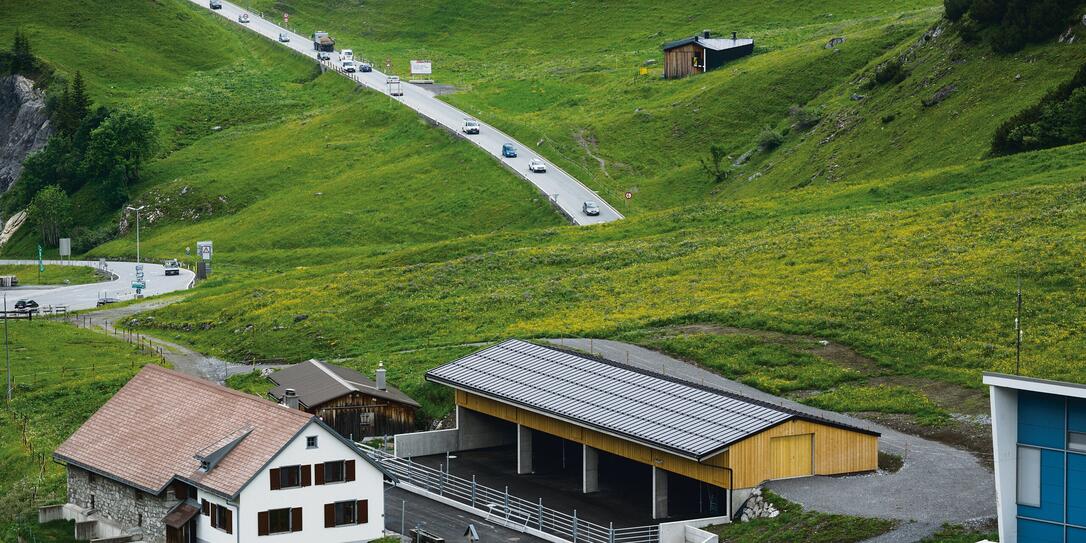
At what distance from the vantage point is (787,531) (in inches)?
2175

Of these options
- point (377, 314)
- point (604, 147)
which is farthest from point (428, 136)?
point (377, 314)

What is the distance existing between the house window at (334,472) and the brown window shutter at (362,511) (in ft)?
3.92

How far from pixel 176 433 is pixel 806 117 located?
287 feet

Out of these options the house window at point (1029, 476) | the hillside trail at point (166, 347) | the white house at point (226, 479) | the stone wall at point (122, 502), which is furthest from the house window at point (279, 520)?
the hillside trail at point (166, 347)

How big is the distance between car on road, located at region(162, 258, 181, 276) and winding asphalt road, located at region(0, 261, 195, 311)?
420 millimetres

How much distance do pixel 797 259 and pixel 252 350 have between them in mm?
34656

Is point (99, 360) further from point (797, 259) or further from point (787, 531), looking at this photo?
point (787, 531)

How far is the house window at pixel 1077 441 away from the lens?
4653 centimetres

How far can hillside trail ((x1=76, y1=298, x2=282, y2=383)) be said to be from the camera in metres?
94.1

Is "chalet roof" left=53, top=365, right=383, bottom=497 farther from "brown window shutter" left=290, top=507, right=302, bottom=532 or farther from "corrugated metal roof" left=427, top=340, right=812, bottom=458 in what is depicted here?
"corrugated metal roof" left=427, top=340, right=812, bottom=458

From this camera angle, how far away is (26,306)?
12038cm

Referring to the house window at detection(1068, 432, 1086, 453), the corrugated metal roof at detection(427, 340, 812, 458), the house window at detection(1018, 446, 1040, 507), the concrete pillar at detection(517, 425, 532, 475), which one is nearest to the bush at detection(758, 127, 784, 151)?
the corrugated metal roof at detection(427, 340, 812, 458)

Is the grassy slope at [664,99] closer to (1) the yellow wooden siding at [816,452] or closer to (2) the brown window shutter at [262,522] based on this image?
(1) the yellow wooden siding at [816,452]

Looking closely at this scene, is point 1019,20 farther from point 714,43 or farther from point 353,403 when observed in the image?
point 353,403
